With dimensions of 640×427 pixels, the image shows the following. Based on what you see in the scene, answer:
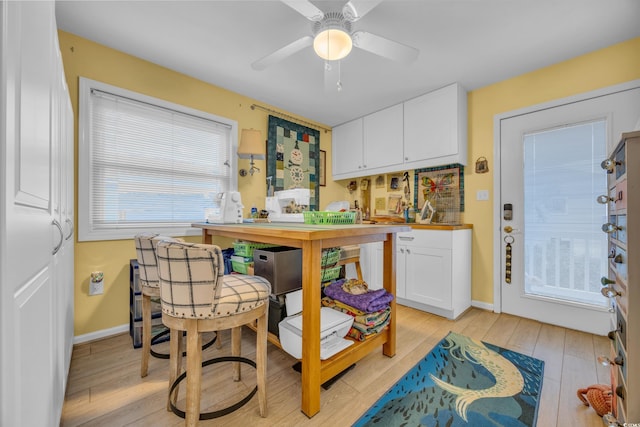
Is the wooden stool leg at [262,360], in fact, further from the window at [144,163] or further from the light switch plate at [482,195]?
the light switch plate at [482,195]

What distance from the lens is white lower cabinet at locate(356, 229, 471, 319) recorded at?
2.46m

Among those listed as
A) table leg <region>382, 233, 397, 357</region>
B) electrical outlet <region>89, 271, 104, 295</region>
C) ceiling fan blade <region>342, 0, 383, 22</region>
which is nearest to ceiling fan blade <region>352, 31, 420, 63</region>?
ceiling fan blade <region>342, 0, 383, 22</region>

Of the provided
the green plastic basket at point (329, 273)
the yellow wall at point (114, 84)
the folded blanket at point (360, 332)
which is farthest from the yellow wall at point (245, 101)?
the folded blanket at point (360, 332)

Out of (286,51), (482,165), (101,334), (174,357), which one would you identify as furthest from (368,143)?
(101,334)

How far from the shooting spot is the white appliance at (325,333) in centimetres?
144

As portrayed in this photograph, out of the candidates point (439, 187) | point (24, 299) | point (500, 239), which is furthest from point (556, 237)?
point (24, 299)

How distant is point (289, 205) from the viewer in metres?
2.39

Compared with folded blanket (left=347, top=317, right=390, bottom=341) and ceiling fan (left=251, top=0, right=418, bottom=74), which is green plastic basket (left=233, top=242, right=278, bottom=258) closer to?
folded blanket (left=347, top=317, right=390, bottom=341)

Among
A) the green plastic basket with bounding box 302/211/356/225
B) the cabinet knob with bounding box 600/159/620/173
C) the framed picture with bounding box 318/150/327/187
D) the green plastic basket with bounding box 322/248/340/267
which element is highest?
the framed picture with bounding box 318/150/327/187

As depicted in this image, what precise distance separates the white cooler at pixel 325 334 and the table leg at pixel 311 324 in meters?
0.15

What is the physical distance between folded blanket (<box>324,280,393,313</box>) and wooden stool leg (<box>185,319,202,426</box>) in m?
0.94

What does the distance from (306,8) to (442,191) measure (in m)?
2.42

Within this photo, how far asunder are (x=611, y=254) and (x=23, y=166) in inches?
82.7

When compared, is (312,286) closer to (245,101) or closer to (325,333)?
(325,333)
